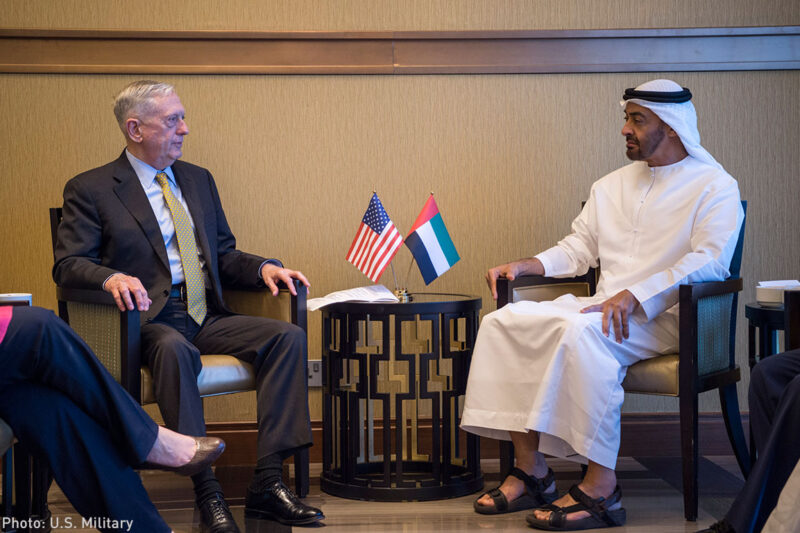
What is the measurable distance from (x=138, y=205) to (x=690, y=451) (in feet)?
6.79

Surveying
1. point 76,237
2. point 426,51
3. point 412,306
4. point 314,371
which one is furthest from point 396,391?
point 426,51

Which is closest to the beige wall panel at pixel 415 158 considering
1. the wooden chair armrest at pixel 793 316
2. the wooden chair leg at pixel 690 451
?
the wooden chair leg at pixel 690 451

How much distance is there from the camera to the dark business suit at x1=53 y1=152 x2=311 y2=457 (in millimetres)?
2859

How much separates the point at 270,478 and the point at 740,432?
167 centimetres

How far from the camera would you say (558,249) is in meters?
3.49

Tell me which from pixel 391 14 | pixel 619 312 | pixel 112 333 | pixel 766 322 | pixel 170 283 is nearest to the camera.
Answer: pixel 112 333

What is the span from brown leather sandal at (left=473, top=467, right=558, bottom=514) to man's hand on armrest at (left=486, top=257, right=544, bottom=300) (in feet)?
2.16

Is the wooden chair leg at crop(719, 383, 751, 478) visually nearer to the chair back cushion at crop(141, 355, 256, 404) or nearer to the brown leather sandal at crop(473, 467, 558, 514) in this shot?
the brown leather sandal at crop(473, 467, 558, 514)

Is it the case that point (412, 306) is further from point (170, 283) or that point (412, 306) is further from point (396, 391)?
point (170, 283)

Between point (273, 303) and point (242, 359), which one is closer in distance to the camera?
point (242, 359)

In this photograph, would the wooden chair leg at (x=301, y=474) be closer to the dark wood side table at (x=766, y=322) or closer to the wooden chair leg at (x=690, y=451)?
the wooden chair leg at (x=690, y=451)

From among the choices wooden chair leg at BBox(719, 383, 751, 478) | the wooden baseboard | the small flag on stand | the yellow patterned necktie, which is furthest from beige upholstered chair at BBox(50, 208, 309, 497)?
wooden chair leg at BBox(719, 383, 751, 478)

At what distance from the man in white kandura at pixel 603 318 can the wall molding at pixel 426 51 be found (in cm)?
63

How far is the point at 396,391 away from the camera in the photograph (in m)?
3.29
